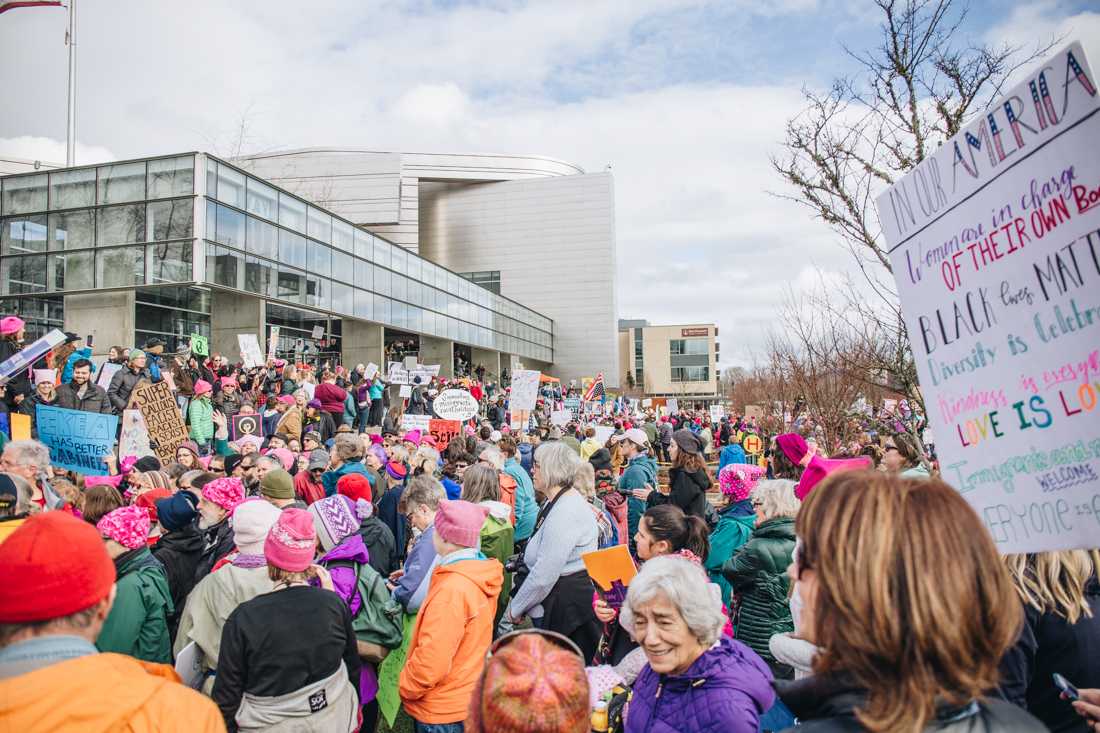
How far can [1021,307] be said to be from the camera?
1931 millimetres

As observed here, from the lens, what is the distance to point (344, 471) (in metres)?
6.64

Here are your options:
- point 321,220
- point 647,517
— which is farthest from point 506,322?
point 647,517

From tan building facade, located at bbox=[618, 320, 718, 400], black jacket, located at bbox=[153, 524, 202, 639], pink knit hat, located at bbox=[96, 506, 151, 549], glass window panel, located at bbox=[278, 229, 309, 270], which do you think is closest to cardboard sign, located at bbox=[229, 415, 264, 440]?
black jacket, located at bbox=[153, 524, 202, 639]

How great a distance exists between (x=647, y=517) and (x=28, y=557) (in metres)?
3.04

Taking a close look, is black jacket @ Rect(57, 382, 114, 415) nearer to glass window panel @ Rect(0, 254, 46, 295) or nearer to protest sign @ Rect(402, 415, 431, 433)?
protest sign @ Rect(402, 415, 431, 433)

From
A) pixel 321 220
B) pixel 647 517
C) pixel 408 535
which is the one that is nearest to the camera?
pixel 647 517

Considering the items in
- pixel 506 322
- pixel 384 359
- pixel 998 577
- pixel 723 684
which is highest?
pixel 506 322

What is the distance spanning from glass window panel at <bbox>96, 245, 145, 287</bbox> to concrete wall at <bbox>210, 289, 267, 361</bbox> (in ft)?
8.65

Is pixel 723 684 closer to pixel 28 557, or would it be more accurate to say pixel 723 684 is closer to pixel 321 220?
pixel 28 557

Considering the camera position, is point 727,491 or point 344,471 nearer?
point 727,491

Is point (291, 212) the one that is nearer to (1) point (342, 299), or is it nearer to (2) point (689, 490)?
(1) point (342, 299)

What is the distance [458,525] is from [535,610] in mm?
1121

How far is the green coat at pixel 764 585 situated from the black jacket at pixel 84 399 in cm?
781

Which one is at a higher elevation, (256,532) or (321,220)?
(321,220)
